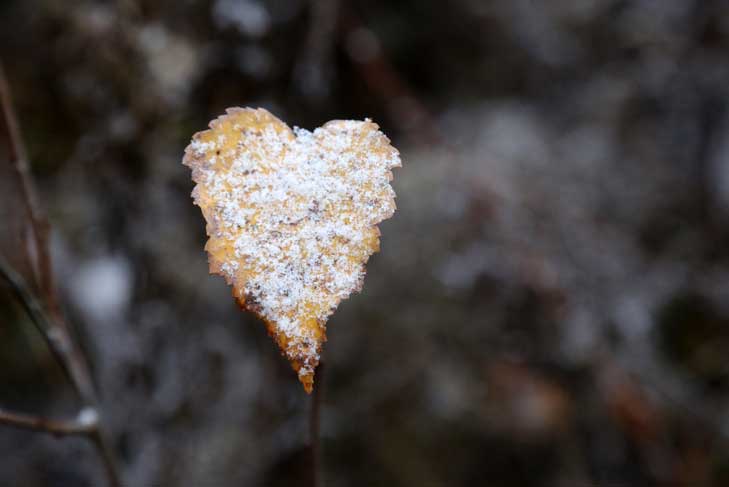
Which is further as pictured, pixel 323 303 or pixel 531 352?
pixel 531 352

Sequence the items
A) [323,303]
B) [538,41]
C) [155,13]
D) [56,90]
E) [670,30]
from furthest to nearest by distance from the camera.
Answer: [538,41] < [670,30] < [56,90] < [155,13] < [323,303]

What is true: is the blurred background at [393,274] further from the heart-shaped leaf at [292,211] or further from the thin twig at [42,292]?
the heart-shaped leaf at [292,211]

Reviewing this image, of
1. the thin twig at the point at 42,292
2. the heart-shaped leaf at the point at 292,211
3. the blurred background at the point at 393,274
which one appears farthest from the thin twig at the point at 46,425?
the blurred background at the point at 393,274

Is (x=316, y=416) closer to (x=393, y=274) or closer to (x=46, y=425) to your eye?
(x=46, y=425)

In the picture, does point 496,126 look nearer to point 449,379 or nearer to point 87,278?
point 449,379

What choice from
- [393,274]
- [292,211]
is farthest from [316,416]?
[393,274]

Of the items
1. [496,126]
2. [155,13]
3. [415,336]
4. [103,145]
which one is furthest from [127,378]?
[496,126]
